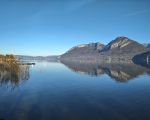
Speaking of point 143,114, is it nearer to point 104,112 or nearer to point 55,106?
point 104,112

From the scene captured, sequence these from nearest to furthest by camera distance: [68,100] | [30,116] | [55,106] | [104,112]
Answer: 1. [30,116]
2. [104,112]
3. [55,106]
4. [68,100]

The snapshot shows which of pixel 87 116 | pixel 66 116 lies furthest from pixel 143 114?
pixel 66 116

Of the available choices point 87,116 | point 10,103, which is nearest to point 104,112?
point 87,116

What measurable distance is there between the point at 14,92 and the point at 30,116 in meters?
21.0

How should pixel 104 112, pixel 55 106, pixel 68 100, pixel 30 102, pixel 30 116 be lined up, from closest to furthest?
1. pixel 30 116
2. pixel 104 112
3. pixel 55 106
4. pixel 30 102
5. pixel 68 100

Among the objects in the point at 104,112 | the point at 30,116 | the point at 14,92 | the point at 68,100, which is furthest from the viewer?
the point at 14,92

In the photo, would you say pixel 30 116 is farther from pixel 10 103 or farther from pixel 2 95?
pixel 2 95

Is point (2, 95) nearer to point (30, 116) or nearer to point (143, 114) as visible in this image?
point (30, 116)

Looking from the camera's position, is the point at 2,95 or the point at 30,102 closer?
the point at 30,102

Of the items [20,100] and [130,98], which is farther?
[130,98]

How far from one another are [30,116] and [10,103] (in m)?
10.2

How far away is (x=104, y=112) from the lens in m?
35.9

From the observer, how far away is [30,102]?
141 ft

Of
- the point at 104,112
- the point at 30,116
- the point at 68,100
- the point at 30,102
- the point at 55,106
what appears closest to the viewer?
the point at 30,116
